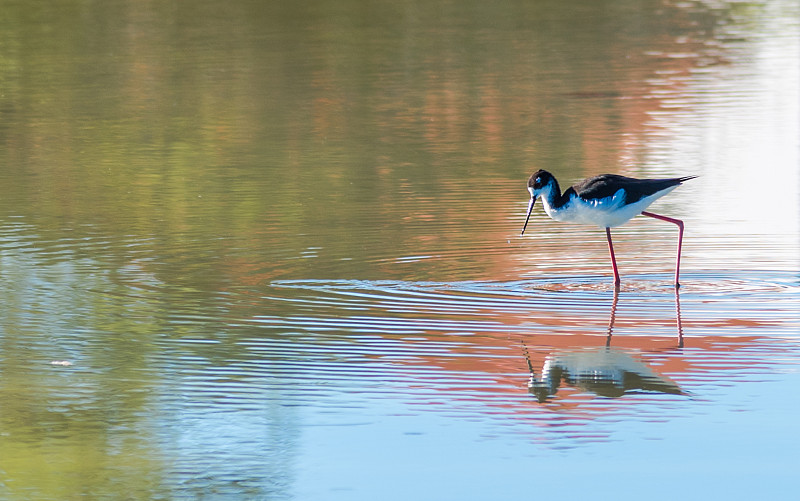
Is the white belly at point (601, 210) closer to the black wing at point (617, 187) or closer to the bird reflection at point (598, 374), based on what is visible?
the black wing at point (617, 187)

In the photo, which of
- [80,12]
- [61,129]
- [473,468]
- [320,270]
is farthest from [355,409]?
[80,12]

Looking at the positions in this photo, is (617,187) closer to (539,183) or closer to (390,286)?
(539,183)

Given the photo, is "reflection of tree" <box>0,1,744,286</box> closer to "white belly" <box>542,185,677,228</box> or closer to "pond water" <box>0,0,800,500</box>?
"pond water" <box>0,0,800,500</box>

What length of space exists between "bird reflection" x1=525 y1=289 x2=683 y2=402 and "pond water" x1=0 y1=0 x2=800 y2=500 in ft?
0.07

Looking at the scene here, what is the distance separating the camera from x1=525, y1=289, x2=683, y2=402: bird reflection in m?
7.66

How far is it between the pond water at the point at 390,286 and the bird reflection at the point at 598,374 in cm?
2

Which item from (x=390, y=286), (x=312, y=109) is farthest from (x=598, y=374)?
(x=312, y=109)

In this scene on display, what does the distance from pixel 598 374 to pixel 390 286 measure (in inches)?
101

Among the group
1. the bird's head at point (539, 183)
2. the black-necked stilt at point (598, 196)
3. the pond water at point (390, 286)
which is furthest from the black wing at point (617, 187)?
the pond water at point (390, 286)

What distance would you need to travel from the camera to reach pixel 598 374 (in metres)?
7.95

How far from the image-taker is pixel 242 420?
23.8ft

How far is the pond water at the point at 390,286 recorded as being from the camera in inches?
265

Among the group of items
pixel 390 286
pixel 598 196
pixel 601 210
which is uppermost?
pixel 598 196

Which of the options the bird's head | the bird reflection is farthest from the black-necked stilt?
the bird reflection
